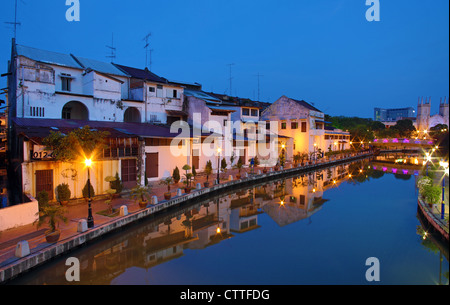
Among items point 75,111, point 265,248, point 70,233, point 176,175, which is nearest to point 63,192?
point 70,233

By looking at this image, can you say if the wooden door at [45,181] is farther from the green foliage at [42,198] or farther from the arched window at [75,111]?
the arched window at [75,111]

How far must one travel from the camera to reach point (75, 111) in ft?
74.0

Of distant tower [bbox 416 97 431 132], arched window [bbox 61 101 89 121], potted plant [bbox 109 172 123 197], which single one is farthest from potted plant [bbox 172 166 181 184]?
distant tower [bbox 416 97 431 132]

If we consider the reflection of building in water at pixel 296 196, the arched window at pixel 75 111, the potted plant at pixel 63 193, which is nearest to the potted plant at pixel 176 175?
the reflection of building in water at pixel 296 196

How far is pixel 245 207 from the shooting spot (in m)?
20.2

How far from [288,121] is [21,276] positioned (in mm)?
40899

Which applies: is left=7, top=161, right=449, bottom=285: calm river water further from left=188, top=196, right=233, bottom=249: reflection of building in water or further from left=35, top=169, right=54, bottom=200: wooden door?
left=35, top=169, right=54, bottom=200: wooden door

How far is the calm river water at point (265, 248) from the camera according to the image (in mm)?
10188

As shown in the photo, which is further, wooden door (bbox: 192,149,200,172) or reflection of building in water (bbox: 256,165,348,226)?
wooden door (bbox: 192,149,200,172)

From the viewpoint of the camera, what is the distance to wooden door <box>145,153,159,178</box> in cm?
2222

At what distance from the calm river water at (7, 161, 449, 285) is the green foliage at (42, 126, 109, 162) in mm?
4941

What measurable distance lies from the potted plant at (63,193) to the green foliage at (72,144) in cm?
146

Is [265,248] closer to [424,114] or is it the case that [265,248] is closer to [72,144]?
[72,144]
